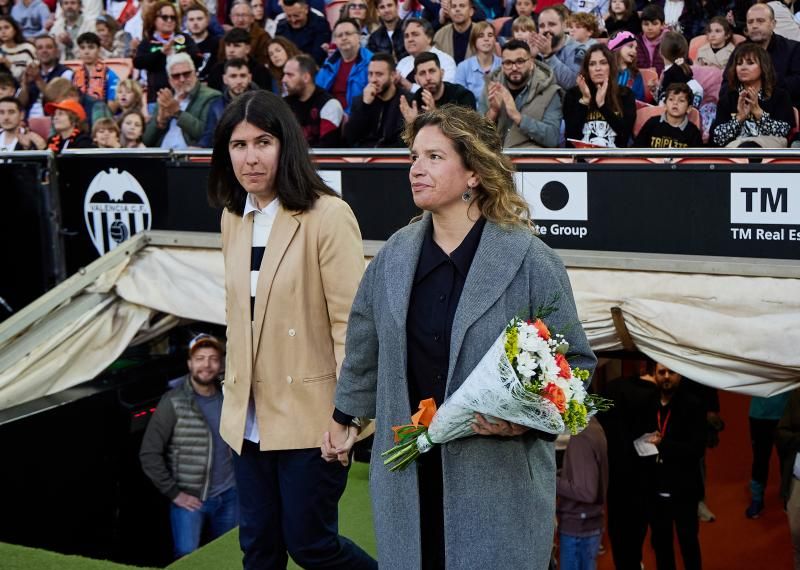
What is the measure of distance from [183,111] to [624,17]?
386cm

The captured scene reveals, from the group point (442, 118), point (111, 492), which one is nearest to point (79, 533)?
point (111, 492)

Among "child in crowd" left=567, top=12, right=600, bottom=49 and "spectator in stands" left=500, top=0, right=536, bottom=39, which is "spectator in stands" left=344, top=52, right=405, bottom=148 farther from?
"spectator in stands" left=500, top=0, right=536, bottom=39

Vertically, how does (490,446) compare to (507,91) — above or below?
below

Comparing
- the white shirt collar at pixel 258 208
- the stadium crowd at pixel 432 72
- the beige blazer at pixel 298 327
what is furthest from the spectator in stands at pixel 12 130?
the beige blazer at pixel 298 327

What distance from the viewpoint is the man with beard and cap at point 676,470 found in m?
6.55

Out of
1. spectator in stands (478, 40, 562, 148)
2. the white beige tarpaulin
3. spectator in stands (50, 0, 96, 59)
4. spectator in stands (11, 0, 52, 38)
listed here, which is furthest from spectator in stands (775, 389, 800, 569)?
spectator in stands (11, 0, 52, 38)

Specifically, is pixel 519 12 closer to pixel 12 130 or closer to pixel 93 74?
pixel 12 130

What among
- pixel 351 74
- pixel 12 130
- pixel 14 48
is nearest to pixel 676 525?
pixel 351 74

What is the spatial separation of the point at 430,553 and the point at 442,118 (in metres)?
1.23

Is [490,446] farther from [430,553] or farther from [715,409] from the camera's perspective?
[715,409]

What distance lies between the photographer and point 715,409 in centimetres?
823

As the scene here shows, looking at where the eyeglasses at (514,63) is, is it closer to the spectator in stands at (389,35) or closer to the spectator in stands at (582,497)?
the spectator in stands at (582,497)

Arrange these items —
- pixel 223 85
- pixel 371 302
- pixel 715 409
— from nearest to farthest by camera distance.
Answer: pixel 371 302 → pixel 715 409 → pixel 223 85

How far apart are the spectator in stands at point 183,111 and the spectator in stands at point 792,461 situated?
4635 mm
